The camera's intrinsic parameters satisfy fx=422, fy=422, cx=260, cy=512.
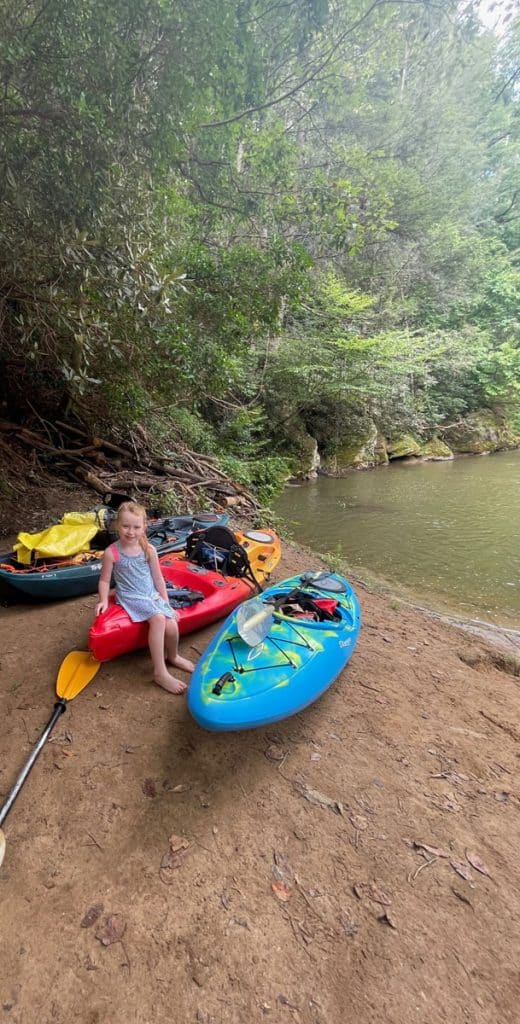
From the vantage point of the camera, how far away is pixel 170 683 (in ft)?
8.76

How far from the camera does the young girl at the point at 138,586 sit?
8.79 ft

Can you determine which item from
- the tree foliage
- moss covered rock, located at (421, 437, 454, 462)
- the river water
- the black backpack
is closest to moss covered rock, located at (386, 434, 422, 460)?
moss covered rock, located at (421, 437, 454, 462)

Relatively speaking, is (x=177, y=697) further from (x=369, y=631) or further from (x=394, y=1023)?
(x=369, y=631)

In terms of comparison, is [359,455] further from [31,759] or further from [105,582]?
[31,759]

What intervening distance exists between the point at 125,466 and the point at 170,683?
5651mm

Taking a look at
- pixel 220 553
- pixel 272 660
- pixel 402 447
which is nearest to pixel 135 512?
pixel 272 660

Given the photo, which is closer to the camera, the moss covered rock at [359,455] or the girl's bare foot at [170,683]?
the girl's bare foot at [170,683]

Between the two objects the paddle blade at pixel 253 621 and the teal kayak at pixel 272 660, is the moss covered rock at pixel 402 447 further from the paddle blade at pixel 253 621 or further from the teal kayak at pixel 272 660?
the paddle blade at pixel 253 621

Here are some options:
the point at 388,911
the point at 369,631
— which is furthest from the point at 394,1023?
the point at 369,631

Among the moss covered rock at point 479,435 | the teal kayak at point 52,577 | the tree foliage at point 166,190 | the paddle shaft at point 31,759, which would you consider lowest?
the paddle shaft at point 31,759

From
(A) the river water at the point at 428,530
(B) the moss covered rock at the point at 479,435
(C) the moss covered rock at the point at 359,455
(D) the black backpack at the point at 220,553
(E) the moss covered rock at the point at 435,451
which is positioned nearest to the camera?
(D) the black backpack at the point at 220,553

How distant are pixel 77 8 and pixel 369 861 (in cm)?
543

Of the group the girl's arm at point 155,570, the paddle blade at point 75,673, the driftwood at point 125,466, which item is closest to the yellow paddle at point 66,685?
the paddle blade at point 75,673

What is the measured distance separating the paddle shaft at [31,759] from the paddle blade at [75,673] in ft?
0.29
